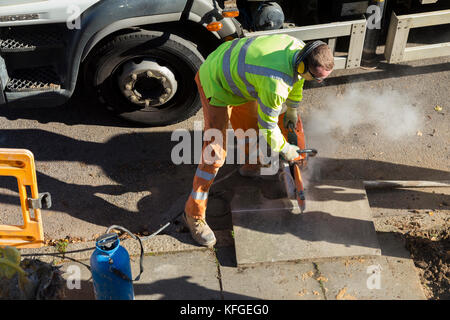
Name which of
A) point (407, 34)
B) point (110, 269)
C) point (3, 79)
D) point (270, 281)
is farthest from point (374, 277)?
point (3, 79)

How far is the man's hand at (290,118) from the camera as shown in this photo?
4.57 meters

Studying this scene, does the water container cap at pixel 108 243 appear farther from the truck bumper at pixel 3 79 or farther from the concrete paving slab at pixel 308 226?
the truck bumper at pixel 3 79

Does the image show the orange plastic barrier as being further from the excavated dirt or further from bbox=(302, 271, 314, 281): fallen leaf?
the excavated dirt

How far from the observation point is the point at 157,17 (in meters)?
4.88

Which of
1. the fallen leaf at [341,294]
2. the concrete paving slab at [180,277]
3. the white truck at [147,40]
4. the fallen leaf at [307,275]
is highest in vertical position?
the white truck at [147,40]

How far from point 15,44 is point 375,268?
3737 millimetres

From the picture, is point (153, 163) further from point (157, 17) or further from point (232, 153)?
point (157, 17)

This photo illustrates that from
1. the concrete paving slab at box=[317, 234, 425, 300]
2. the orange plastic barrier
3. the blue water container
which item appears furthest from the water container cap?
the concrete paving slab at box=[317, 234, 425, 300]

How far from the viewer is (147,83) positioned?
5449 mm

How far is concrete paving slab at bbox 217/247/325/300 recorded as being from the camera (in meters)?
4.12

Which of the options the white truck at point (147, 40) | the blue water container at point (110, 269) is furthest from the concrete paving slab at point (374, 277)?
the white truck at point (147, 40)

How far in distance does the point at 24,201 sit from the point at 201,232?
1.45 metres
